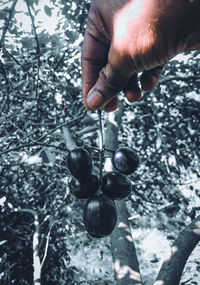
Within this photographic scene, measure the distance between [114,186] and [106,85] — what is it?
0.54 m

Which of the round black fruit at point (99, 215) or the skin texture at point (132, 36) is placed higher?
the skin texture at point (132, 36)

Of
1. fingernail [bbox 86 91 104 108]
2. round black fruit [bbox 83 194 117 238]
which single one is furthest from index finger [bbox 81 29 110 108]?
round black fruit [bbox 83 194 117 238]

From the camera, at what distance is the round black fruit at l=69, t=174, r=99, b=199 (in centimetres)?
125

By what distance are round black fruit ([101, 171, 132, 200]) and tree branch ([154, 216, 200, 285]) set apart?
119 cm

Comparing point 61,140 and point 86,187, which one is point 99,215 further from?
point 61,140

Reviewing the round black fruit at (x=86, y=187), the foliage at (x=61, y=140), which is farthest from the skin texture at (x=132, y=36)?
the foliage at (x=61, y=140)

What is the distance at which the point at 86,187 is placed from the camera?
1248mm

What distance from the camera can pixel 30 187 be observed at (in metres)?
4.88

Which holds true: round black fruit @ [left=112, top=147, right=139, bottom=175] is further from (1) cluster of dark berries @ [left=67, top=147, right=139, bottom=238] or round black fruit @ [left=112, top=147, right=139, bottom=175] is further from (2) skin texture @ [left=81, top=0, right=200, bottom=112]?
(2) skin texture @ [left=81, top=0, right=200, bottom=112]

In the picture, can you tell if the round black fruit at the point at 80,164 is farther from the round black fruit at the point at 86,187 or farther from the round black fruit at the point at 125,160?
the round black fruit at the point at 125,160

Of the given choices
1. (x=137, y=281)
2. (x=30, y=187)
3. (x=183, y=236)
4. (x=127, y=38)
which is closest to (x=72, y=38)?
(x=127, y=38)

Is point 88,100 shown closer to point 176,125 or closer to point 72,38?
point 72,38

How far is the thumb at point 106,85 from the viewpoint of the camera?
995mm

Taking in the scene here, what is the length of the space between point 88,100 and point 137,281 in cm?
181
